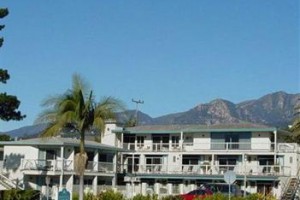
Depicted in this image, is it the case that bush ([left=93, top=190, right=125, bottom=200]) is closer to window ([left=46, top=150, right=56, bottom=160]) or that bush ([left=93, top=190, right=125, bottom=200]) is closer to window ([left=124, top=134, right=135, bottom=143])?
window ([left=46, top=150, right=56, bottom=160])

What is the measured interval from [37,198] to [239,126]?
2746cm

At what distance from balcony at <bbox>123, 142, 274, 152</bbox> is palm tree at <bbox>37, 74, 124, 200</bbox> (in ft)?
130

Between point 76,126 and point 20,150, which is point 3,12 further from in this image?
point 76,126

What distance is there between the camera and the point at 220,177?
65062mm

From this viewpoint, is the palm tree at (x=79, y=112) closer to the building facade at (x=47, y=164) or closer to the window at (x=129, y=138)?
the building facade at (x=47, y=164)

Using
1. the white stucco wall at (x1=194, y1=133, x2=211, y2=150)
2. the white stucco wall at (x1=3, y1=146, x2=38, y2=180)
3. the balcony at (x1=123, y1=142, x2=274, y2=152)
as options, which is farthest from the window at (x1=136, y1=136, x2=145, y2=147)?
the white stucco wall at (x1=3, y1=146, x2=38, y2=180)

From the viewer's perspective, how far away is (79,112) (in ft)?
94.2

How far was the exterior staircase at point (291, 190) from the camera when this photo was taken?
56.7 m

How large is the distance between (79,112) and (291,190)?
117 ft

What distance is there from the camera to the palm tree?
28594 mm

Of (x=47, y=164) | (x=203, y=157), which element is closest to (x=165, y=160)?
(x=203, y=157)

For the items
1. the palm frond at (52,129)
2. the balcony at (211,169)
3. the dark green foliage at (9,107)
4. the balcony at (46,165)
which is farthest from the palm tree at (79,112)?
the balcony at (211,169)

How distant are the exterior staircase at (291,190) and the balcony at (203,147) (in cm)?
473

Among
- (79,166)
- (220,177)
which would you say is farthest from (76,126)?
(220,177)
